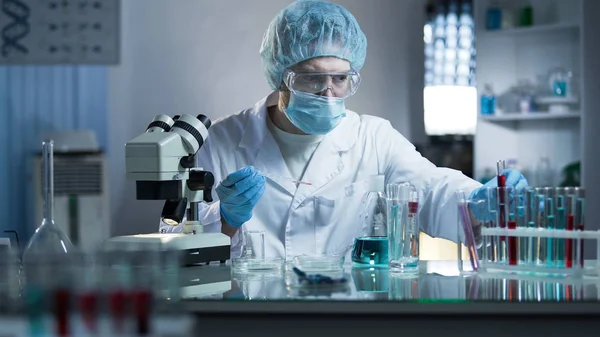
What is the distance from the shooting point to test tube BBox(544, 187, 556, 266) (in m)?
1.49

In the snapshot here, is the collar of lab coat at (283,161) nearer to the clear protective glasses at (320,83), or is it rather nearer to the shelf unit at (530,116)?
the clear protective glasses at (320,83)

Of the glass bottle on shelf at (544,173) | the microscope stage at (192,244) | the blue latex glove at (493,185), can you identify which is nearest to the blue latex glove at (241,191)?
the microscope stage at (192,244)

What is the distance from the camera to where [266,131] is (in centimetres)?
239

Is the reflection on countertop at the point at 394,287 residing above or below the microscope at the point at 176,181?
below

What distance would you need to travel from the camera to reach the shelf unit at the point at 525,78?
420 cm

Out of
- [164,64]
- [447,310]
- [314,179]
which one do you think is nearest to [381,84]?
[164,64]

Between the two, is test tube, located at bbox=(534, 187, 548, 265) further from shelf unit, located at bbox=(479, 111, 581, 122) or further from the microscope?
shelf unit, located at bbox=(479, 111, 581, 122)

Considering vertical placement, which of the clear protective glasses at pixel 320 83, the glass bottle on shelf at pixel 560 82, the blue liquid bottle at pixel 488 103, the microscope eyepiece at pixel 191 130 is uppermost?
the glass bottle on shelf at pixel 560 82

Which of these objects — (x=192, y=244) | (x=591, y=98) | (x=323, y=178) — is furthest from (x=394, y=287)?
(x=591, y=98)

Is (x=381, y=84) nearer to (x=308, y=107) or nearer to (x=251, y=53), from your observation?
(x=251, y=53)

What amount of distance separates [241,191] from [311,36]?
0.56 metres

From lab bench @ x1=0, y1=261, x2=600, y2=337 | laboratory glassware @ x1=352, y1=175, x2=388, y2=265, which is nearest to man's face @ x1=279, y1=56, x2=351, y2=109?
laboratory glassware @ x1=352, y1=175, x2=388, y2=265

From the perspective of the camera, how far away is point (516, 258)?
5.04ft

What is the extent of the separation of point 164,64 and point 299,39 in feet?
6.78
